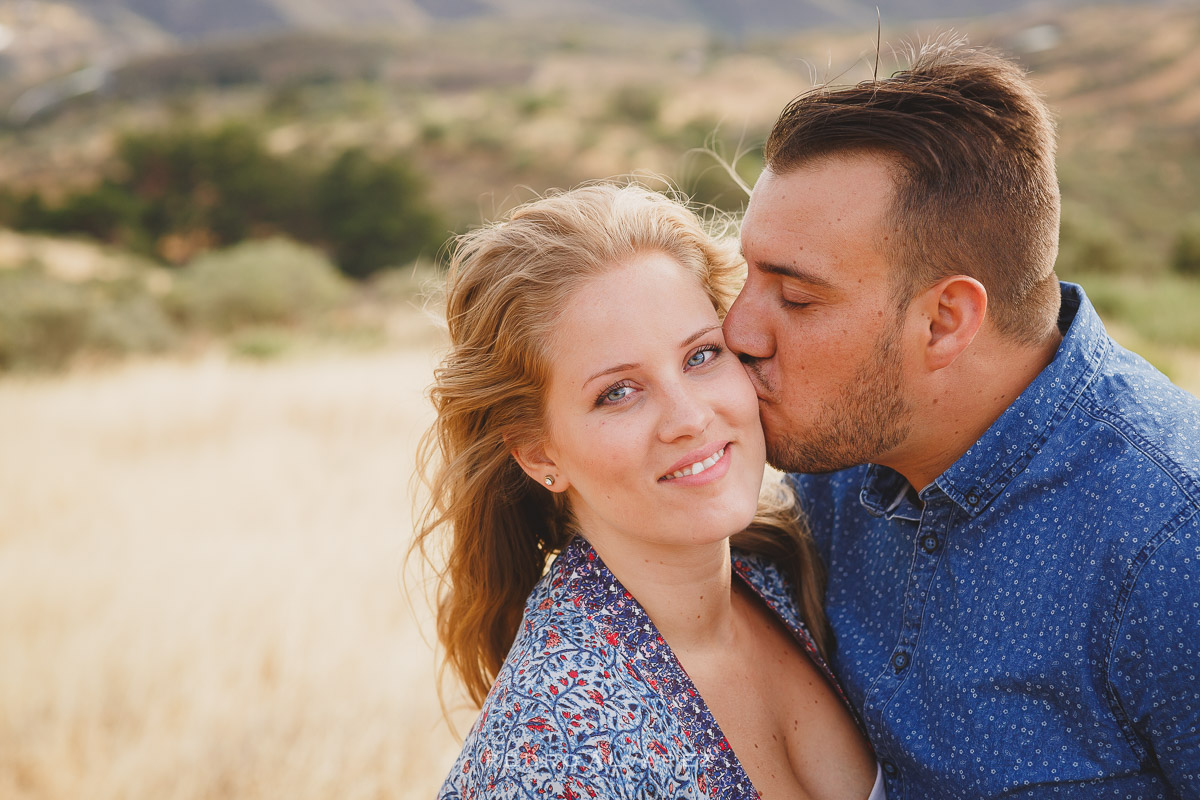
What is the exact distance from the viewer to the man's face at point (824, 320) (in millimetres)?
2342

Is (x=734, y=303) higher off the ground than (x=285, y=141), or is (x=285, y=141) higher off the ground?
(x=734, y=303)

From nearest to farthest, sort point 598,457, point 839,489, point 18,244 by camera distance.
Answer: point 598,457
point 839,489
point 18,244

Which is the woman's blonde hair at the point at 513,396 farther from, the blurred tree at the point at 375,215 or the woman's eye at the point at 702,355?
the blurred tree at the point at 375,215

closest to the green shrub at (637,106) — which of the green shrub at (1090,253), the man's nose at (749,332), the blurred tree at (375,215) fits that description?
the blurred tree at (375,215)

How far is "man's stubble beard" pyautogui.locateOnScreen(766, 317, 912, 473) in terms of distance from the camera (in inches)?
93.9

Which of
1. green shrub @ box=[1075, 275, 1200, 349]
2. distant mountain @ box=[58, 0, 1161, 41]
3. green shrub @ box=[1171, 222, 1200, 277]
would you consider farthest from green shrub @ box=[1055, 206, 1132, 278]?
distant mountain @ box=[58, 0, 1161, 41]

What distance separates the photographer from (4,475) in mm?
7523

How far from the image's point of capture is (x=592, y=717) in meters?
1.96

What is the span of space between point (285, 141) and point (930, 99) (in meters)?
35.9

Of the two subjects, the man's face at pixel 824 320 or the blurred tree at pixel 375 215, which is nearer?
the man's face at pixel 824 320

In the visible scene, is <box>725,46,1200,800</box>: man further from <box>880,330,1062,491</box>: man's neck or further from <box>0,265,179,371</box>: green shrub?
<box>0,265,179,371</box>: green shrub

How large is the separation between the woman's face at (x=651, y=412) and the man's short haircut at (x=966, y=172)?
0.53m

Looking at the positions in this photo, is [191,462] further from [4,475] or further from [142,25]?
[142,25]

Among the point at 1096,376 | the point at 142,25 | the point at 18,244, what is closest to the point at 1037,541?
the point at 1096,376
